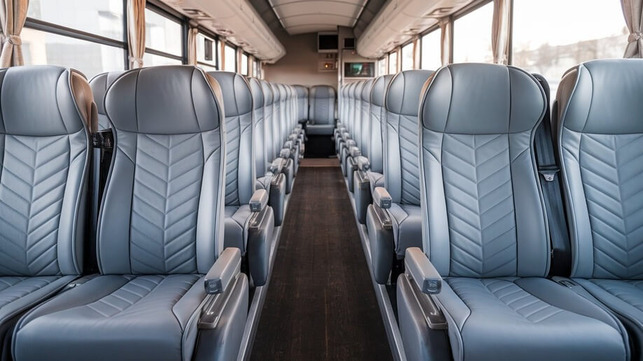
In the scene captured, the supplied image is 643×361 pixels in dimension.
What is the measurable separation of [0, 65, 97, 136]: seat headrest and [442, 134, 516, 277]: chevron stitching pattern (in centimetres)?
160

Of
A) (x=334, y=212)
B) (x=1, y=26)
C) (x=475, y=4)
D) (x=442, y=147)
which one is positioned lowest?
(x=334, y=212)

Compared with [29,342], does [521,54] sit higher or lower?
higher

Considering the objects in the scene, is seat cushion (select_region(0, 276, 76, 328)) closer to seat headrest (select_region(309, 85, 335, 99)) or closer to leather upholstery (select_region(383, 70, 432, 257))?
leather upholstery (select_region(383, 70, 432, 257))

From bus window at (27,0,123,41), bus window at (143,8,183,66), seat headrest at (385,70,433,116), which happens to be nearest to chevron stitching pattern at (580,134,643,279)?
seat headrest at (385,70,433,116)

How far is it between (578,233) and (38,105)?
7.71 ft

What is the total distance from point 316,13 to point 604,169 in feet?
35.9

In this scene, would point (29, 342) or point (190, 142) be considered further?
point (190, 142)

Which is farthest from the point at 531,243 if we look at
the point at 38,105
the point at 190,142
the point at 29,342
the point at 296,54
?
the point at 296,54

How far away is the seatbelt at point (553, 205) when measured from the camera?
2.01 metres

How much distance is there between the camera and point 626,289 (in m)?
1.84

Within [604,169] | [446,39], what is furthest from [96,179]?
[446,39]

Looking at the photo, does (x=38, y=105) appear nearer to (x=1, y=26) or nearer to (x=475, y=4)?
(x=1, y=26)

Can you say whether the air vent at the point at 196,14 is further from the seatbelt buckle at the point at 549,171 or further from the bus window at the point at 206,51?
the seatbelt buckle at the point at 549,171

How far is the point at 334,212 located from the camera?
206 inches
